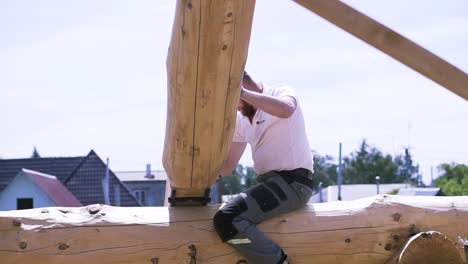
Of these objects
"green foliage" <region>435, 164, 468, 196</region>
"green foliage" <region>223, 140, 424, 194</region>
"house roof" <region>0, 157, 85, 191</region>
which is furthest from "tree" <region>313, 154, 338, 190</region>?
"house roof" <region>0, 157, 85, 191</region>

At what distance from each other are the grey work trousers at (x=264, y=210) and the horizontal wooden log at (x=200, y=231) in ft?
0.23

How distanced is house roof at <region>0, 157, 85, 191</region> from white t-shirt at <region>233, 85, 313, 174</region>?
21.5 metres

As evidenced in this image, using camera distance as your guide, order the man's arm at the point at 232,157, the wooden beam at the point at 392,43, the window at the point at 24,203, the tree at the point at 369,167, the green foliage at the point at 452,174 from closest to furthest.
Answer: the wooden beam at the point at 392,43
the man's arm at the point at 232,157
the window at the point at 24,203
the green foliage at the point at 452,174
the tree at the point at 369,167

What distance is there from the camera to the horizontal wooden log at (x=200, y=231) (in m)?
3.56

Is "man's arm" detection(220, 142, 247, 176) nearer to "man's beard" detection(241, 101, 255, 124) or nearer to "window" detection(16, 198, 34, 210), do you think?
"man's beard" detection(241, 101, 255, 124)

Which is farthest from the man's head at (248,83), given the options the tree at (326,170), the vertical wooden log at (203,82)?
the tree at (326,170)

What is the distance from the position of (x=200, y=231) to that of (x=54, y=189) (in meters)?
19.1

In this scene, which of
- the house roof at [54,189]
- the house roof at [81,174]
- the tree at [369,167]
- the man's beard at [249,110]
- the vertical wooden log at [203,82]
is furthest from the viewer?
the tree at [369,167]

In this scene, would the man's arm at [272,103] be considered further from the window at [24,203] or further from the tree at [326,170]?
the tree at [326,170]

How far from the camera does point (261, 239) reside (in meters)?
3.68

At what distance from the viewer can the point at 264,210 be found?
3.75 metres

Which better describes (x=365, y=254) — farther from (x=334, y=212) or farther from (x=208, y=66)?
(x=208, y=66)

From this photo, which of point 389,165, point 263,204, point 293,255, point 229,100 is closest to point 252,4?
point 229,100

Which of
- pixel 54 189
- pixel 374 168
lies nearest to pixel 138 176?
pixel 54 189
